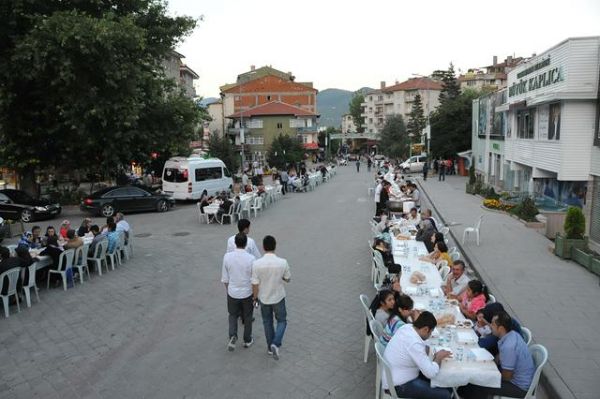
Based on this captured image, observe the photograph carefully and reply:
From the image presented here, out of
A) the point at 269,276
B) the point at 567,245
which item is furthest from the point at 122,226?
the point at 567,245

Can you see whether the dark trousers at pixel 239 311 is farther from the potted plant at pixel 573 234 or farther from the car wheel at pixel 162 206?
the car wheel at pixel 162 206

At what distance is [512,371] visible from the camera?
5594 millimetres

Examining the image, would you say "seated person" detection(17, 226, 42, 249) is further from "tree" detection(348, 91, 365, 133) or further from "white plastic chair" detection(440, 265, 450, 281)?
"tree" detection(348, 91, 365, 133)

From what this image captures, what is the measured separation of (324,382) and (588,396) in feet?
10.6

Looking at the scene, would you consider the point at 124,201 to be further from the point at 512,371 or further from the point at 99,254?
the point at 512,371

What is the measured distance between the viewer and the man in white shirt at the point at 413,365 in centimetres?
535

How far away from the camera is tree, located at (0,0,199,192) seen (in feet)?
67.5

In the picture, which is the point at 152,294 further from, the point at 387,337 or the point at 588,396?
the point at 588,396

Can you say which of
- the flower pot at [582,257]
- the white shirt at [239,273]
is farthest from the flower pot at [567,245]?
the white shirt at [239,273]

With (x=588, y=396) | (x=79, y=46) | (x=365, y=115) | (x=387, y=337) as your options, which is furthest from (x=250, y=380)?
(x=365, y=115)

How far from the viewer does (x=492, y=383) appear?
5.46 m

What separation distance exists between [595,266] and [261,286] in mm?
8686

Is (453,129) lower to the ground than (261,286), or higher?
higher

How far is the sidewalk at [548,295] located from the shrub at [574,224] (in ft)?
2.54
